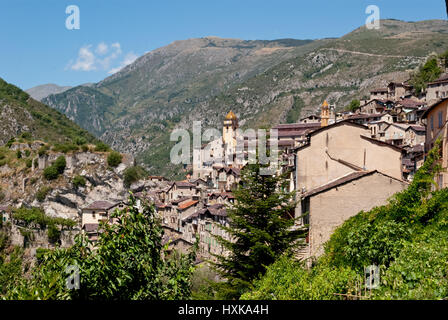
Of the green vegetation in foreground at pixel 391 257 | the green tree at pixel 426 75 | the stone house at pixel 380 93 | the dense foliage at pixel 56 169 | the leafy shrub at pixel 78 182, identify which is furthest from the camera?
the stone house at pixel 380 93

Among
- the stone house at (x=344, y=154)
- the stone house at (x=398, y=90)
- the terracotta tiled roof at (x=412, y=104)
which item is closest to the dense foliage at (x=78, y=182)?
the terracotta tiled roof at (x=412, y=104)

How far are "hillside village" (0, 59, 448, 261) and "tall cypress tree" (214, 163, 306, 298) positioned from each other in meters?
1.49

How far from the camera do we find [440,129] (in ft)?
74.0

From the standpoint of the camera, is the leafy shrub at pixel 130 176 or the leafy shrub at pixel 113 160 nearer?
the leafy shrub at pixel 130 176

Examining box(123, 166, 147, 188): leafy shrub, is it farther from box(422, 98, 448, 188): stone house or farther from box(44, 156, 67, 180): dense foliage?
box(422, 98, 448, 188): stone house

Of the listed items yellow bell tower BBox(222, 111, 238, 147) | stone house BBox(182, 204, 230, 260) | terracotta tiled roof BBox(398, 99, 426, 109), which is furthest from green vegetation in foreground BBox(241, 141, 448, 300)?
yellow bell tower BBox(222, 111, 238, 147)

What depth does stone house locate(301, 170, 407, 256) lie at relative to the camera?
2128 cm

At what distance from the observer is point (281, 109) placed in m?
193

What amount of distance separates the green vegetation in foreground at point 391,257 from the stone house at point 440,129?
2.15 feet

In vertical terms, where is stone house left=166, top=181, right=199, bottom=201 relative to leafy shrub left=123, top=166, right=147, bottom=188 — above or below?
below

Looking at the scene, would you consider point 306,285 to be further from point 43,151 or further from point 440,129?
point 43,151

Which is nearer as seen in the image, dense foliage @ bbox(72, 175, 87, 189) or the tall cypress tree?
the tall cypress tree

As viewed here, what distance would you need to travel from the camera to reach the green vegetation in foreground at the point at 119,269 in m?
9.08

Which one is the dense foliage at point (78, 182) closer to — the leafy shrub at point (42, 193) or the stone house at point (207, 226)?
the leafy shrub at point (42, 193)
